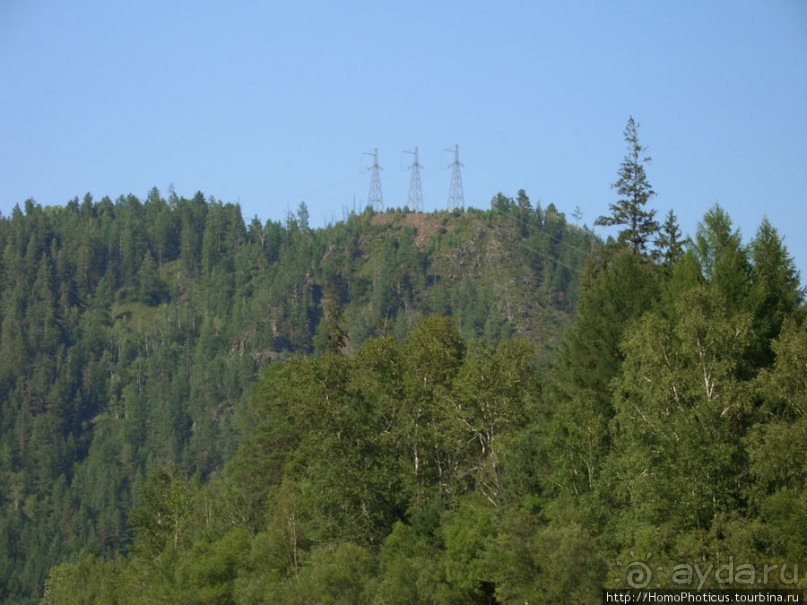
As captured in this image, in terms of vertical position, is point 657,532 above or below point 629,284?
below

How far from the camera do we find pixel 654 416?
45938 mm

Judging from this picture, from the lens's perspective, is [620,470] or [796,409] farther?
[620,470]

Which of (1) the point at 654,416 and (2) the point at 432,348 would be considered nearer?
(1) the point at 654,416

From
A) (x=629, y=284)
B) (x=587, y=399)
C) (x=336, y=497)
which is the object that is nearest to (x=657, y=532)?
(x=587, y=399)

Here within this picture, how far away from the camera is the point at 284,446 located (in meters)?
80.1

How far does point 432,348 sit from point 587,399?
13877 millimetres

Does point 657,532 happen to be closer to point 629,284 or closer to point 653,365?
point 653,365

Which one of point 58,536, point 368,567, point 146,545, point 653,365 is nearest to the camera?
point 653,365

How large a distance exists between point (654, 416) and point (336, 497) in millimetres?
22467

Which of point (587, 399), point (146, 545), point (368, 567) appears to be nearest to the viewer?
point (587, 399)

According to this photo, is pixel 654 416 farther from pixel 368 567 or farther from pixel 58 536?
pixel 58 536

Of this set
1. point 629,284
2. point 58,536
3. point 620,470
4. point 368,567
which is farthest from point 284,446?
point 58,536

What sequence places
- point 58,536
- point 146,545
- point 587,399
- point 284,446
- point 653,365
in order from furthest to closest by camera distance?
point 58,536, point 146,545, point 284,446, point 587,399, point 653,365

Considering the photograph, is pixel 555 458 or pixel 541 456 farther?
pixel 541 456
